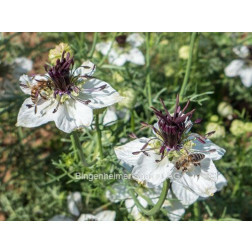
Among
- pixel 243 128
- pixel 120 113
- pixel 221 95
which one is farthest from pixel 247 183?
pixel 120 113

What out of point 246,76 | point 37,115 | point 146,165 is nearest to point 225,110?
point 246,76

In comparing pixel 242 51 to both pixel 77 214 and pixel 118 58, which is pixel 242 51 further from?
pixel 77 214

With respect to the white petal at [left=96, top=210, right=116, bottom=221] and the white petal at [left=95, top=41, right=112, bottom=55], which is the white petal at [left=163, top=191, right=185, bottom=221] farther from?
the white petal at [left=95, top=41, right=112, bottom=55]

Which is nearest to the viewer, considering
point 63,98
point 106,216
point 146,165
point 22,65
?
point 146,165

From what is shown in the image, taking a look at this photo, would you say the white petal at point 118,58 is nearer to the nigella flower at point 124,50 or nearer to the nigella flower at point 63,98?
the nigella flower at point 124,50

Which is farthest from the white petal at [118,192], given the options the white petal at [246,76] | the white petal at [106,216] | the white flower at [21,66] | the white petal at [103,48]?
the white petal at [246,76]

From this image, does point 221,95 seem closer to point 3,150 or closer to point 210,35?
point 210,35
